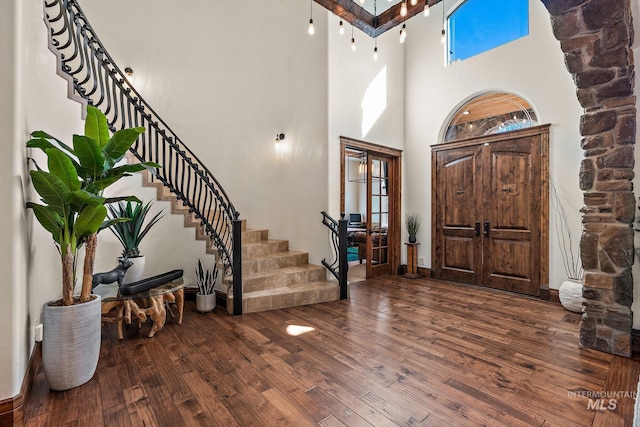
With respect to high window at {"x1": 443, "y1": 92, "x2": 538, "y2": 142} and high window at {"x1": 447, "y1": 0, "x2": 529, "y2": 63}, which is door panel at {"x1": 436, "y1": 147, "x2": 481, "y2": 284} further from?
high window at {"x1": 447, "y1": 0, "x2": 529, "y2": 63}

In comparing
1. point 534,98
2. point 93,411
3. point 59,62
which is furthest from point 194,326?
point 534,98

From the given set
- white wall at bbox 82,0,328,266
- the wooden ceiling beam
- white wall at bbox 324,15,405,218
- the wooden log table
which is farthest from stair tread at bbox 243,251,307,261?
the wooden ceiling beam

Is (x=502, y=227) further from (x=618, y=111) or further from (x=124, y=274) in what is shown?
(x=124, y=274)

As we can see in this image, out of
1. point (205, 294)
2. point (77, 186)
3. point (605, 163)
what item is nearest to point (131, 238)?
point (205, 294)

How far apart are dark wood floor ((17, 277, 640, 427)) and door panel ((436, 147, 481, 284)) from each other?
150 centimetres

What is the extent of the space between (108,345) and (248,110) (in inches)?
166

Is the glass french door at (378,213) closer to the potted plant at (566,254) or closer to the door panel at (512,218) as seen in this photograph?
the door panel at (512,218)

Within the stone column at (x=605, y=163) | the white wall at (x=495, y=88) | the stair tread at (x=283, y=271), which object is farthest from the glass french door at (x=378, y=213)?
the stone column at (x=605, y=163)

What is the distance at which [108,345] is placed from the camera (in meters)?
2.74

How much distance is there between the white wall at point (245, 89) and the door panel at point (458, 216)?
89.5 inches

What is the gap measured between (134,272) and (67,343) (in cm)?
102

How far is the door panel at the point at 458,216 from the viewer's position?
4.84 m

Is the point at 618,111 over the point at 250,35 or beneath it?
beneath

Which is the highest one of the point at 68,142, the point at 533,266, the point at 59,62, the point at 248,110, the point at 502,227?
the point at 248,110
